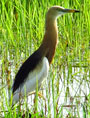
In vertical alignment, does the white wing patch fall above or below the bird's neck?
below

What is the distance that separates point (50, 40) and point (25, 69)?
0.49 m

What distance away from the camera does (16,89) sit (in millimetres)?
5051

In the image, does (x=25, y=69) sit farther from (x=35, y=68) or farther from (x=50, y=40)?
(x=50, y=40)

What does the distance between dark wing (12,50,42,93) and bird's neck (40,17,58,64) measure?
0.41 feet

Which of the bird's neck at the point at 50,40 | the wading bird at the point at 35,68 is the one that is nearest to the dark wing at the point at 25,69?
the wading bird at the point at 35,68

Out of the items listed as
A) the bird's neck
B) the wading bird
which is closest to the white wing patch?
the wading bird

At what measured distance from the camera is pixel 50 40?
211 inches

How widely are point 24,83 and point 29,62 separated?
26 centimetres

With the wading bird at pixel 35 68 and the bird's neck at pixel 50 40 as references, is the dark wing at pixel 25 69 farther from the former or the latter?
the bird's neck at pixel 50 40

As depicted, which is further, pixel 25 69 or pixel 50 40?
pixel 50 40

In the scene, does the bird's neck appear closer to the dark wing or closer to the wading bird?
the wading bird

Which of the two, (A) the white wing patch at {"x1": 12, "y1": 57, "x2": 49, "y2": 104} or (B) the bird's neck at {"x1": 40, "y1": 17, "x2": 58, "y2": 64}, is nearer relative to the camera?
(A) the white wing patch at {"x1": 12, "y1": 57, "x2": 49, "y2": 104}

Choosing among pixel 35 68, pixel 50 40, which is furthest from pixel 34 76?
pixel 50 40

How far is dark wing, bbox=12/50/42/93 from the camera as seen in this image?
5078 mm
